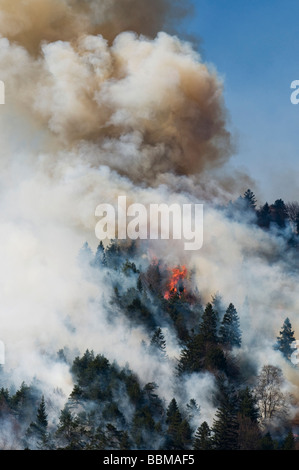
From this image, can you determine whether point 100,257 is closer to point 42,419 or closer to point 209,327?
point 209,327

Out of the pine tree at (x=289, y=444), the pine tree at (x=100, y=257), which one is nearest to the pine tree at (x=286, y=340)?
the pine tree at (x=289, y=444)

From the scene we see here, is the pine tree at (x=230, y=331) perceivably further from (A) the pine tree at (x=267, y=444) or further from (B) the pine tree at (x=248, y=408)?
(A) the pine tree at (x=267, y=444)

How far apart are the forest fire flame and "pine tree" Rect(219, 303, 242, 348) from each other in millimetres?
15140

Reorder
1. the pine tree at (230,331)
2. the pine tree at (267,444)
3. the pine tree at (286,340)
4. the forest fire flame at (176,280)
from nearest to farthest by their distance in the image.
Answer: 1. the pine tree at (267,444)
2. the pine tree at (230,331)
3. the pine tree at (286,340)
4. the forest fire flame at (176,280)

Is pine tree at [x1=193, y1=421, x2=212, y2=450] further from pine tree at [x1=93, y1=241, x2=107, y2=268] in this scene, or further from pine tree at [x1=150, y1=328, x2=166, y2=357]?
pine tree at [x1=93, y1=241, x2=107, y2=268]

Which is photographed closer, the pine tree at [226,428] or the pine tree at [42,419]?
the pine tree at [226,428]

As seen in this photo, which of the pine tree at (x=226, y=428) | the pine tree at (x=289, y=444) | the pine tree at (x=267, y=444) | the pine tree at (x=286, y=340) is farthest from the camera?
the pine tree at (x=286, y=340)

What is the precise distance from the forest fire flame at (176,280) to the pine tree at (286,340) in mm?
17933

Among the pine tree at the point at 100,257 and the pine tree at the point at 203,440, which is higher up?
the pine tree at the point at 100,257

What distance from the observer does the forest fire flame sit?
338ft

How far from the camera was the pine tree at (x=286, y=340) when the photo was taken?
86.3 metres

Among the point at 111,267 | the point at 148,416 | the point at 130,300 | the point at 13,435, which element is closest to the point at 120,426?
the point at 148,416

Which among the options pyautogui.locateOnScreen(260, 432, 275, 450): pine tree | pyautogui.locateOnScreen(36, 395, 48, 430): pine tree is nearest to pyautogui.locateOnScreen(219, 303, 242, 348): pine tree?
pyautogui.locateOnScreen(260, 432, 275, 450): pine tree

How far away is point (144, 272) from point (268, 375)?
31381 millimetres
